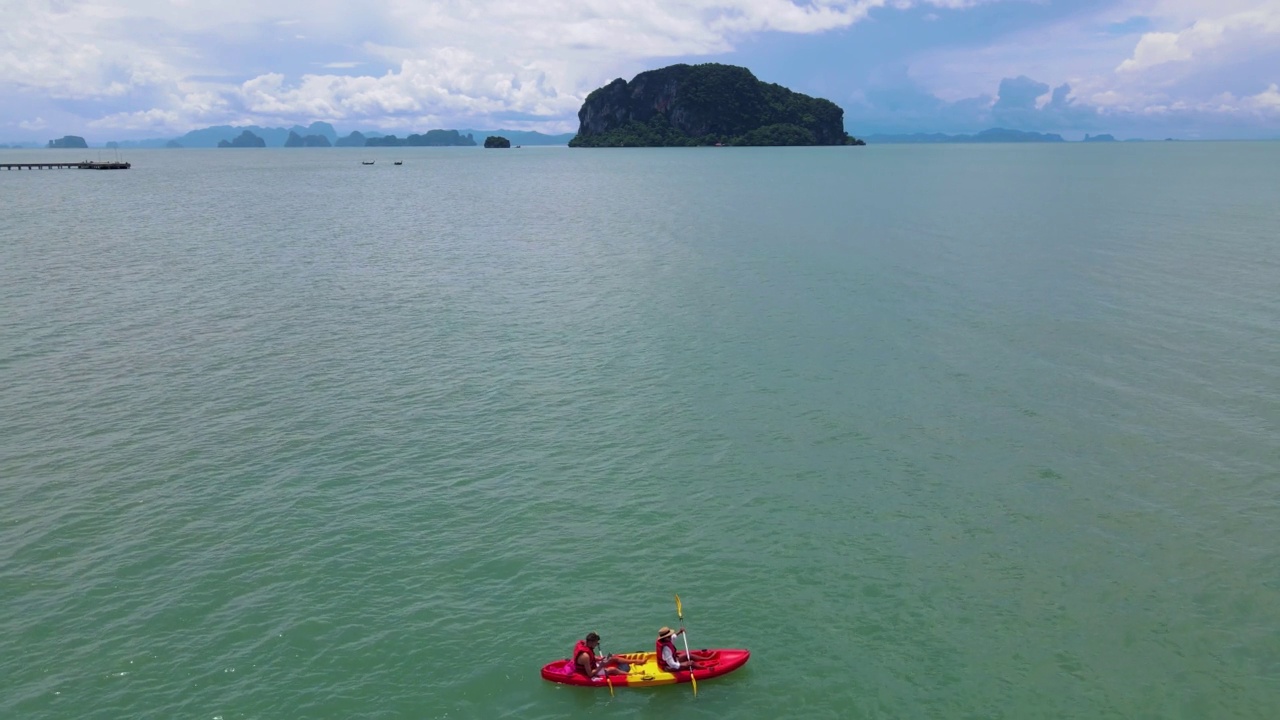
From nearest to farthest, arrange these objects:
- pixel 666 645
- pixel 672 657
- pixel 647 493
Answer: pixel 672 657
pixel 666 645
pixel 647 493

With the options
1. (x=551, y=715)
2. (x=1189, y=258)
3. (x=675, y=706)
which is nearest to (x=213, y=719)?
(x=551, y=715)

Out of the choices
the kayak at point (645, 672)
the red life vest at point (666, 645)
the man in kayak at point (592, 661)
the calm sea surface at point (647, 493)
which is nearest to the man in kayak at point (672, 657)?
the red life vest at point (666, 645)

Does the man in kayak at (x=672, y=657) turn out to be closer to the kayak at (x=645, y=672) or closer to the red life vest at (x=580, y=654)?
the kayak at (x=645, y=672)

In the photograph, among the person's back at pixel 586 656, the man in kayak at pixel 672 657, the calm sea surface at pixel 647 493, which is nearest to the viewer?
the person's back at pixel 586 656

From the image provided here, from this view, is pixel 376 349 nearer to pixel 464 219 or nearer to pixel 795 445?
pixel 795 445

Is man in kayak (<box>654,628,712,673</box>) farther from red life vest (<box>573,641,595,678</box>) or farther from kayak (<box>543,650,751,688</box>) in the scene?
red life vest (<box>573,641,595,678</box>)

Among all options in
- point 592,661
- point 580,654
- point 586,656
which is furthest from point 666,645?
point 580,654

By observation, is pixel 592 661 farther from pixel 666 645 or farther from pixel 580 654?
pixel 666 645
